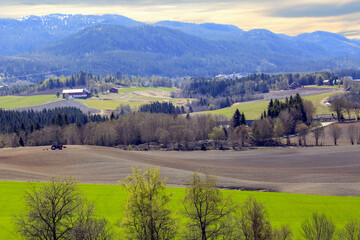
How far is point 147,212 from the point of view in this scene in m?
38.8

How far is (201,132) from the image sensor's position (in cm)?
14125

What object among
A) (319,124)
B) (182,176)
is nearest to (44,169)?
(182,176)

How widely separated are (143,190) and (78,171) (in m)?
47.8

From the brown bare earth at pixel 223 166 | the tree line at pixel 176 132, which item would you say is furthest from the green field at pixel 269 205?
the tree line at pixel 176 132

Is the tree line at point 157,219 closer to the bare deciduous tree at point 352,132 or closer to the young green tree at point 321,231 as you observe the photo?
the young green tree at point 321,231

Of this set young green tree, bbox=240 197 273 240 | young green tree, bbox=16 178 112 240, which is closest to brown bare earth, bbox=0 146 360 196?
young green tree, bbox=240 197 273 240

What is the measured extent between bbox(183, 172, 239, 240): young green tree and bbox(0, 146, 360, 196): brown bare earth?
32.9 m

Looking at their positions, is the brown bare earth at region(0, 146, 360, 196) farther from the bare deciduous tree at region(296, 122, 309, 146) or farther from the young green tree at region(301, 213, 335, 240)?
the young green tree at region(301, 213, 335, 240)

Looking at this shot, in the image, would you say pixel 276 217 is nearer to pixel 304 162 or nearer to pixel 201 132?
pixel 304 162

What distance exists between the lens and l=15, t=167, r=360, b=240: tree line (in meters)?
38.9

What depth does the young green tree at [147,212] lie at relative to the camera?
3875 centimetres

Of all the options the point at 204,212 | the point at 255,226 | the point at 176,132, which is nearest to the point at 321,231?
the point at 255,226

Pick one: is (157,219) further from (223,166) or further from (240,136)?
(240,136)

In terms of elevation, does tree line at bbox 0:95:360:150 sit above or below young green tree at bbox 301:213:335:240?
above
